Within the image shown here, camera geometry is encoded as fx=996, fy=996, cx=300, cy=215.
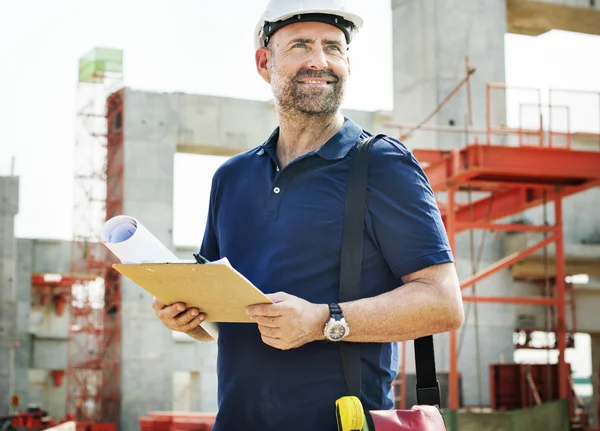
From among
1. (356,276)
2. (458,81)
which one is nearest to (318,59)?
(356,276)

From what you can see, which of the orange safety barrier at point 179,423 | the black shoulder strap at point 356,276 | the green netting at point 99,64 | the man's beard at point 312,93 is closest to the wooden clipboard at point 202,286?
the black shoulder strap at point 356,276

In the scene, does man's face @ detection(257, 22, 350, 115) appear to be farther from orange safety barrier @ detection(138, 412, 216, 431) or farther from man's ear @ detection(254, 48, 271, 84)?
orange safety barrier @ detection(138, 412, 216, 431)

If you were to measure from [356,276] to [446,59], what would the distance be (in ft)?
61.3

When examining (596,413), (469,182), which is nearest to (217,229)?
(469,182)

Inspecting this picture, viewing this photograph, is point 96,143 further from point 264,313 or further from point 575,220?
point 264,313

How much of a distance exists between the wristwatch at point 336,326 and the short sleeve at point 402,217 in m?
0.21

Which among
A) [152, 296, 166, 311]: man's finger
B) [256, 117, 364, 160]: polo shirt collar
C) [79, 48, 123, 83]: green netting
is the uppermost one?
[79, 48, 123, 83]: green netting

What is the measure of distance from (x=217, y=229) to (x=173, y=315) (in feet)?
1.32

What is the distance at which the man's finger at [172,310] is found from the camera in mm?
2507

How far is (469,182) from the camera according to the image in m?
15.9

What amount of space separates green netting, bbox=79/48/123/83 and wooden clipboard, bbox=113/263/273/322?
3789 centimetres

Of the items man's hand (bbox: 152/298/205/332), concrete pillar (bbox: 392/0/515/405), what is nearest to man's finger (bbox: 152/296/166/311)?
man's hand (bbox: 152/298/205/332)

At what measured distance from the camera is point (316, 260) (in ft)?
8.16

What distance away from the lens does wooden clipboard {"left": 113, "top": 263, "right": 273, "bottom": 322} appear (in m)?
2.21
